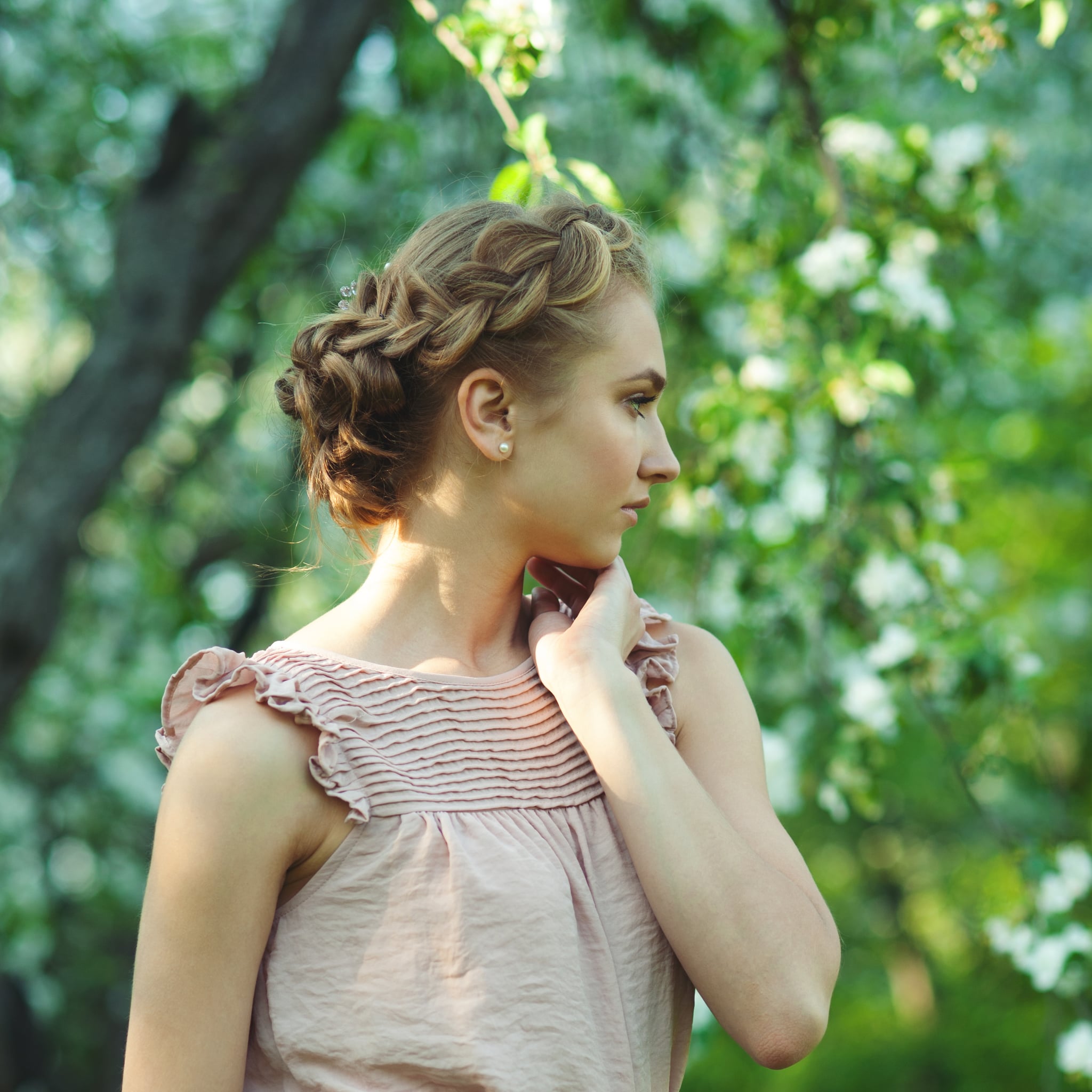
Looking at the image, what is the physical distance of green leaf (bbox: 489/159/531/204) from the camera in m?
1.85

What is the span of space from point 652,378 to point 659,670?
37 cm

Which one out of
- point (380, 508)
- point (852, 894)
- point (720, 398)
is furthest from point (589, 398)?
point (852, 894)

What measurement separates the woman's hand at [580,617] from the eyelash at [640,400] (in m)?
0.21

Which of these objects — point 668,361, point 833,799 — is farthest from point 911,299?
point 833,799

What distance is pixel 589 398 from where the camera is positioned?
4.64 ft

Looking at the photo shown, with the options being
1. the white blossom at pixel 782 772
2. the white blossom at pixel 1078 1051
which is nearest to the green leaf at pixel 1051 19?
the white blossom at pixel 782 772

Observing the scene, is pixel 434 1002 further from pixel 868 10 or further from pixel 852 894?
pixel 852 894

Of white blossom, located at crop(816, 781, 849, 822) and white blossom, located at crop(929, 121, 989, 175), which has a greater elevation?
white blossom, located at crop(929, 121, 989, 175)

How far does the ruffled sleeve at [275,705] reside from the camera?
1268 mm

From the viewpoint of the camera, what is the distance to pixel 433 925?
4.20 ft

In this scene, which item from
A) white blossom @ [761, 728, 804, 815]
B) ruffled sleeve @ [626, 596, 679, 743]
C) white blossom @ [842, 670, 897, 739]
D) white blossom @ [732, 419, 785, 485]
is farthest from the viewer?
white blossom @ [761, 728, 804, 815]

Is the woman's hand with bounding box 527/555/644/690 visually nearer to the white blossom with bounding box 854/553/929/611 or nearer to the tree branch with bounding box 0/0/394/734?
the white blossom with bounding box 854/553/929/611

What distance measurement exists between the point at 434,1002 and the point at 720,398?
5.34 ft

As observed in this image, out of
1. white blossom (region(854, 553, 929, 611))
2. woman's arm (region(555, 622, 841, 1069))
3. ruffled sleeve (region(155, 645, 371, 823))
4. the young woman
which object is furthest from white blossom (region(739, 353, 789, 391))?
ruffled sleeve (region(155, 645, 371, 823))
